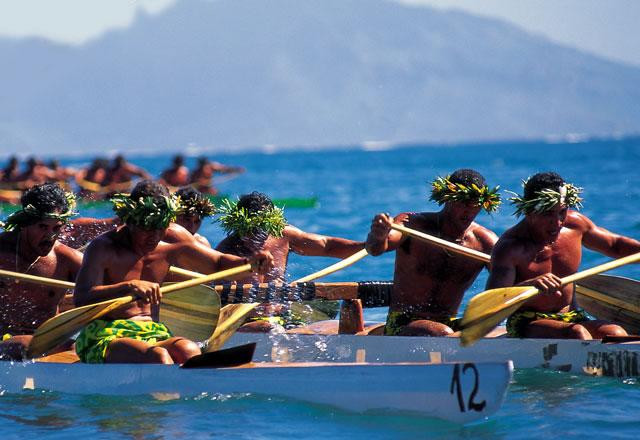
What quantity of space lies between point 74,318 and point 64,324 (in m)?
0.14

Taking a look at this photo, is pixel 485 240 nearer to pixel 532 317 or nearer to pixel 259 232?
pixel 532 317

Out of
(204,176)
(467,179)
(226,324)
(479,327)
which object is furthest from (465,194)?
(204,176)

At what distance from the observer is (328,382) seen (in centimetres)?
746

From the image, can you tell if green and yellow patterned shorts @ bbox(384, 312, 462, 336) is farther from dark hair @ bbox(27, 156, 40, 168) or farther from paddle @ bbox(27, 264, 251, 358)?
dark hair @ bbox(27, 156, 40, 168)

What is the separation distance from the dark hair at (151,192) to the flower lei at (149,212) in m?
0.04

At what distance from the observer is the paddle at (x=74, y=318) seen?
7.72 m

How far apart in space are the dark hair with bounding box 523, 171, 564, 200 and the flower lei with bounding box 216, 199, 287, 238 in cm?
245

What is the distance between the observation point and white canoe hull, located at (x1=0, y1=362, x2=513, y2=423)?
23.2 feet

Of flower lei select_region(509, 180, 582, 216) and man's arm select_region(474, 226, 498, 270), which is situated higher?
flower lei select_region(509, 180, 582, 216)

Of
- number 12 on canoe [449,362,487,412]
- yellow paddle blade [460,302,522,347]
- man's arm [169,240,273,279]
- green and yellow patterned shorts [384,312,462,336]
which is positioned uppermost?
man's arm [169,240,273,279]

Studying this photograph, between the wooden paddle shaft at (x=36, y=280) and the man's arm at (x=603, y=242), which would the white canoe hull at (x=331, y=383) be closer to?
the wooden paddle shaft at (x=36, y=280)

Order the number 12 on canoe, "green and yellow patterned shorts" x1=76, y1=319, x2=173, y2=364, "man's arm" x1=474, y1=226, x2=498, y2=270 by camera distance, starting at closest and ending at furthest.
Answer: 1. the number 12 on canoe
2. "green and yellow patterned shorts" x1=76, y1=319, x2=173, y2=364
3. "man's arm" x1=474, y1=226, x2=498, y2=270

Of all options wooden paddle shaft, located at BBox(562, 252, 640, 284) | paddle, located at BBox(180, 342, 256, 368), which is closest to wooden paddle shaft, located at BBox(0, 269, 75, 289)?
paddle, located at BBox(180, 342, 256, 368)

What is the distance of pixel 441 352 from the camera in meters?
8.80
